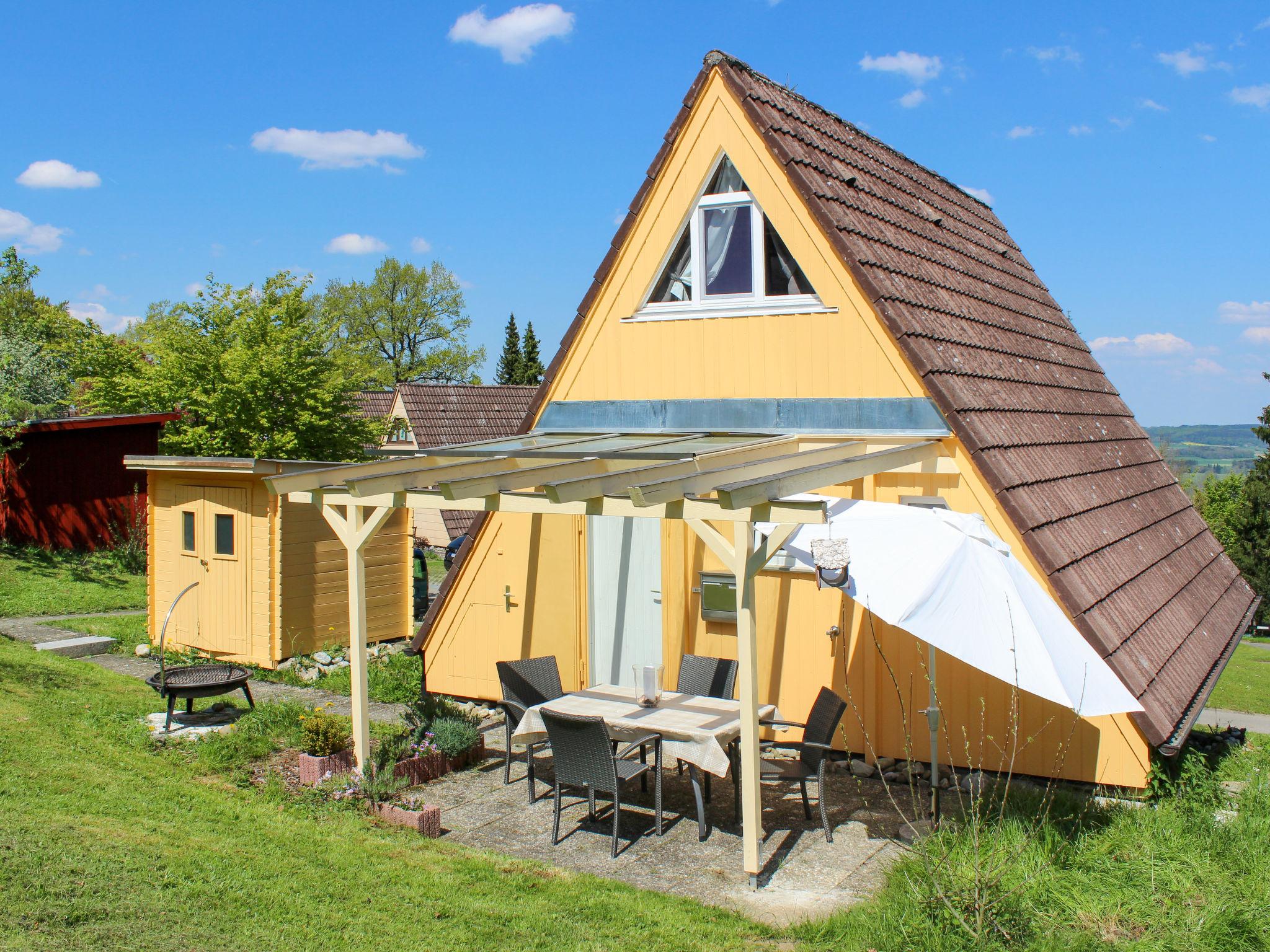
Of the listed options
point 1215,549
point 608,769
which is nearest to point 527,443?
point 608,769

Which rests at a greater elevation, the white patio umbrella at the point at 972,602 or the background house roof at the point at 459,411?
the background house roof at the point at 459,411

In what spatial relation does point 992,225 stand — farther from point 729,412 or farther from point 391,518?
point 391,518

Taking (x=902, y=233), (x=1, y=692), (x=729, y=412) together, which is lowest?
(x=1, y=692)

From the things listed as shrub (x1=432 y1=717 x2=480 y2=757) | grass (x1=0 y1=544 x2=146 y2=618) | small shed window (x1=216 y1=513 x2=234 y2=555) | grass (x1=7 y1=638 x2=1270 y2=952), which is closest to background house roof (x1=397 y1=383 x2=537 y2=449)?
grass (x1=0 y1=544 x2=146 y2=618)

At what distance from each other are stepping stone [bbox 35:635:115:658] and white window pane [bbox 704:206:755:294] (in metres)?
Answer: 9.82

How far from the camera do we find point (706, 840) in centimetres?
706

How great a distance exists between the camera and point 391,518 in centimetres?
1478

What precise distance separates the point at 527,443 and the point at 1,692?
550 centimetres

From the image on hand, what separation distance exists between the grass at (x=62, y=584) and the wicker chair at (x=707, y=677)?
1205 cm

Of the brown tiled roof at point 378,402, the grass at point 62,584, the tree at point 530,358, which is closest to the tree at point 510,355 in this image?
the tree at point 530,358

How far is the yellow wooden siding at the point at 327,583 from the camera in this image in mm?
13273

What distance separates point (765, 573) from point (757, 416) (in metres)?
1.48

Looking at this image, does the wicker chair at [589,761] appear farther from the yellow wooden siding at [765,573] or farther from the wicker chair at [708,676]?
the yellow wooden siding at [765,573]

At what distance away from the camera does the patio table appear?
23.2 ft
